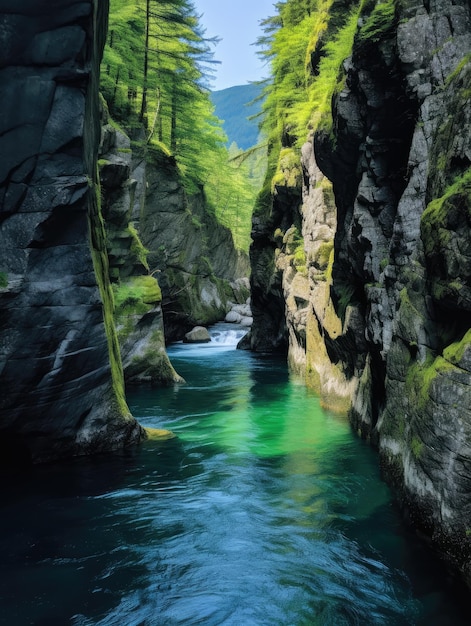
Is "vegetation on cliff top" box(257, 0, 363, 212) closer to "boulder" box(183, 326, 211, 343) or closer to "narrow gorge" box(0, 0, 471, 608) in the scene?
"narrow gorge" box(0, 0, 471, 608)

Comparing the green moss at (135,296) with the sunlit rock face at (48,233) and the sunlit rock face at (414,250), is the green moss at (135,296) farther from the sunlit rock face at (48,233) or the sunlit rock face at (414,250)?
the sunlit rock face at (48,233)

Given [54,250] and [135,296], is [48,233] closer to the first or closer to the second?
[54,250]

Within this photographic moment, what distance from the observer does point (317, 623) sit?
5152 mm

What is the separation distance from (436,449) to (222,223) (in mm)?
42677

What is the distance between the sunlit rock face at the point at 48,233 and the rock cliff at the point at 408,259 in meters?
5.56

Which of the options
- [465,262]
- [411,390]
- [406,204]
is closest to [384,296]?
[406,204]

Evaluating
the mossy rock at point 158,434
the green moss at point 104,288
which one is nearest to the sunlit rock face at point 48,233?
the green moss at point 104,288

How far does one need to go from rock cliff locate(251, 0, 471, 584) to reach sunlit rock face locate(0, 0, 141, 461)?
219 inches

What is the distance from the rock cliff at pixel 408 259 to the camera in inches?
231

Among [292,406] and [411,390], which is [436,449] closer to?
[411,390]

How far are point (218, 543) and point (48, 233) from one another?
5.95 metres

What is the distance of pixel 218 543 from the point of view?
6875 millimetres

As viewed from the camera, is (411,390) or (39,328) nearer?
(411,390)

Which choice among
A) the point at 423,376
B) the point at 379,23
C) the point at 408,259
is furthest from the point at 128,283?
the point at 423,376
